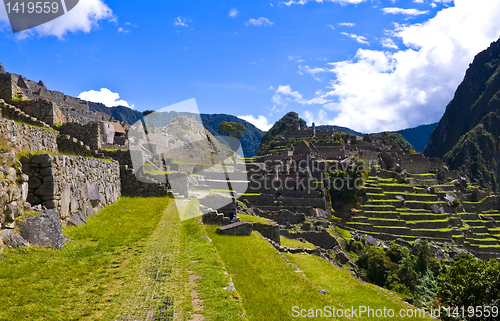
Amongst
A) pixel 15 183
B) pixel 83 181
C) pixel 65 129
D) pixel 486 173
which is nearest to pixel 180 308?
pixel 15 183

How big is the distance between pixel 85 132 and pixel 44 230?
10.9 m

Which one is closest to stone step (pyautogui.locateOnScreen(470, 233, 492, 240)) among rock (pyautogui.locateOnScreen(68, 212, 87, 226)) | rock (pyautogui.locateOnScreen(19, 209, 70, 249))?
rock (pyautogui.locateOnScreen(68, 212, 87, 226))

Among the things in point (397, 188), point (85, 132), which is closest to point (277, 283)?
point (85, 132)

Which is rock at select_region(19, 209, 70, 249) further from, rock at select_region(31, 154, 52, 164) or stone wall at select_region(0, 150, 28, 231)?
rock at select_region(31, 154, 52, 164)

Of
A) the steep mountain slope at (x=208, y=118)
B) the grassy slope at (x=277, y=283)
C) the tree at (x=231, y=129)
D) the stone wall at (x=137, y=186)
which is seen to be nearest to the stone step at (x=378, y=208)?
the grassy slope at (x=277, y=283)

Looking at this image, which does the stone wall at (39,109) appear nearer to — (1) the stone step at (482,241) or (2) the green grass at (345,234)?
(2) the green grass at (345,234)

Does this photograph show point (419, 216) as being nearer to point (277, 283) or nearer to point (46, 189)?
point (277, 283)

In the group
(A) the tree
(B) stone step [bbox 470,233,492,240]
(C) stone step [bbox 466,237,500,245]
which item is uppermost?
(A) the tree

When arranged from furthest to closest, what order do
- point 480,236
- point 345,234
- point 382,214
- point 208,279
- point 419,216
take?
point 480,236 < point 419,216 < point 382,214 < point 345,234 < point 208,279

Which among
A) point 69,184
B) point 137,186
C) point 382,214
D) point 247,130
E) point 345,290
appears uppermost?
point 247,130

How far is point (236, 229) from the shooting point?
14867 millimetres

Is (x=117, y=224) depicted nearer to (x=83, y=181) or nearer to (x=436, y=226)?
(x=83, y=181)

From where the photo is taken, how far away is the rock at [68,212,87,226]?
9.21 metres

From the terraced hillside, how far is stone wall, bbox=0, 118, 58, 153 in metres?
38.1
